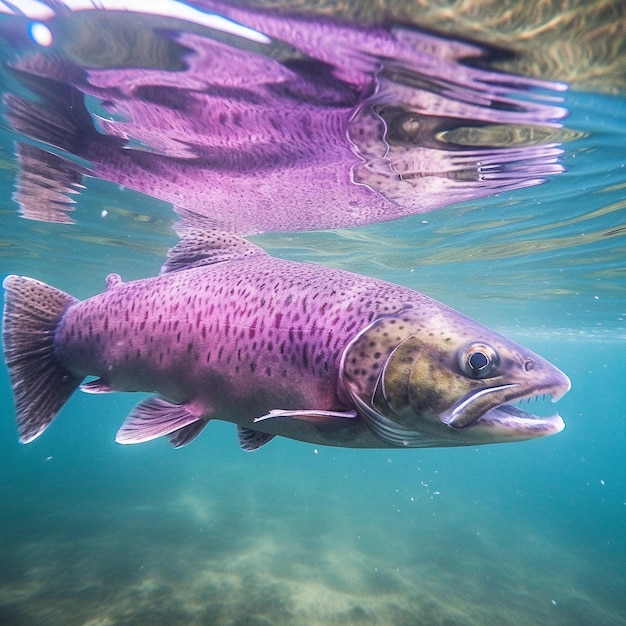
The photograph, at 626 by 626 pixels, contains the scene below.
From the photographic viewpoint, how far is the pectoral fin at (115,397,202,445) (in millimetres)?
3358

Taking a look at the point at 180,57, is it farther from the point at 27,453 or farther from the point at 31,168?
the point at 27,453

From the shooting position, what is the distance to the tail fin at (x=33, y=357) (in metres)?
4.02

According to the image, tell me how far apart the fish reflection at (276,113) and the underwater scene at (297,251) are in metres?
0.05

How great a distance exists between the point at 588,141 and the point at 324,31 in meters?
5.43

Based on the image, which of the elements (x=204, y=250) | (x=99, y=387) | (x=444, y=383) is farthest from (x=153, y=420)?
(x=444, y=383)

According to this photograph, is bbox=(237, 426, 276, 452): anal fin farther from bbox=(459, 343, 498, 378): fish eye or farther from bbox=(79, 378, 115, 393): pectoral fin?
bbox=(459, 343, 498, 378): fish eye

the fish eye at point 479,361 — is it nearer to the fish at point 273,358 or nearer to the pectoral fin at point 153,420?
the fish at point 273,358

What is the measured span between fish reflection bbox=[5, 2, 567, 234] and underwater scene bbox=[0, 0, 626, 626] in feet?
0.16

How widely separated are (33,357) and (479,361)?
3.91 meters

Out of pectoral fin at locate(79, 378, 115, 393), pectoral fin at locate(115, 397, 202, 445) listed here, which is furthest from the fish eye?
pectoral fin at locate(79, 378, 115, 393)

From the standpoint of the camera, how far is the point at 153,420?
11.7 feet

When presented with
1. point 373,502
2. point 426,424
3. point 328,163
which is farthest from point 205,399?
point 373,502

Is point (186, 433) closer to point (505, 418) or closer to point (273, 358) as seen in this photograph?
point (273, 358)

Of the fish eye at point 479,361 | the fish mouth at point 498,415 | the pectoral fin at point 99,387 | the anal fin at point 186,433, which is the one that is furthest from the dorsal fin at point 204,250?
the fish mouth at point 498,415
